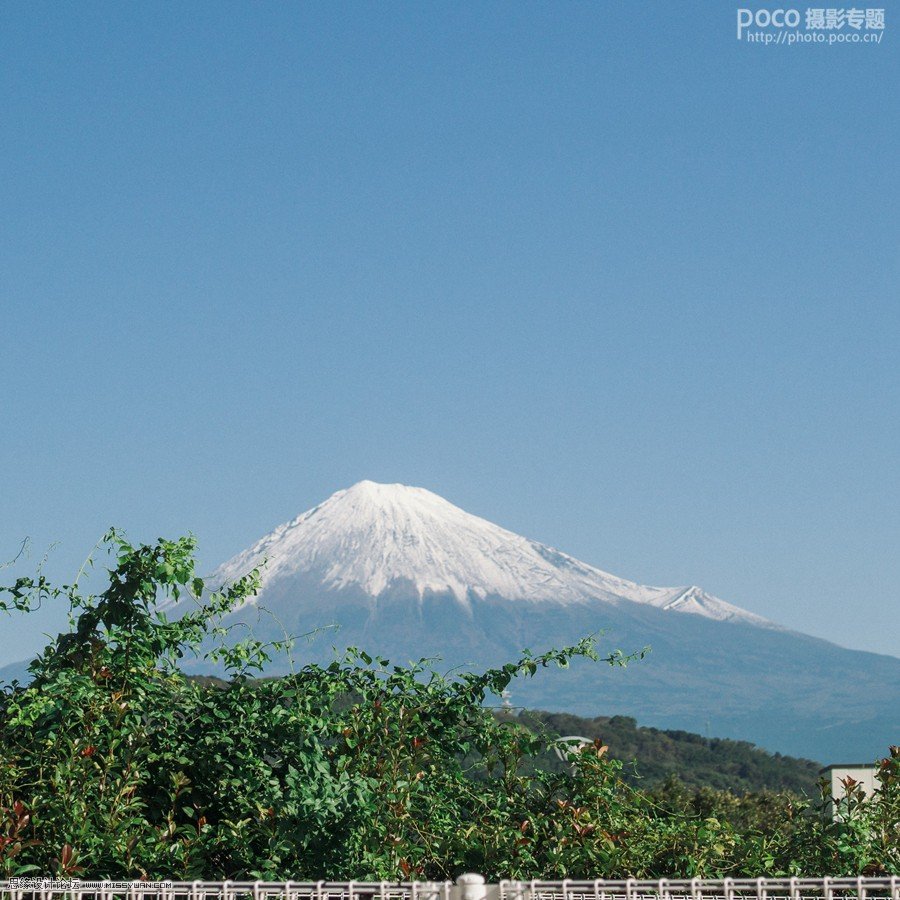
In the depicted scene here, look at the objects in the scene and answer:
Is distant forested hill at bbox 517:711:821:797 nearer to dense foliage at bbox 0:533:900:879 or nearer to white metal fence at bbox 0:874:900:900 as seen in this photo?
dense foliage at bbox 0:533:900:879

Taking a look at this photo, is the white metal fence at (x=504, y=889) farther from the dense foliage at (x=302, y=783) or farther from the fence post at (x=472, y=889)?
the dense foliage at (x=302, y=783)

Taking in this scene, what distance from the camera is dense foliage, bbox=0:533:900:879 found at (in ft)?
19.9

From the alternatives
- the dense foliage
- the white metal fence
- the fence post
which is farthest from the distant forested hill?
the fence post

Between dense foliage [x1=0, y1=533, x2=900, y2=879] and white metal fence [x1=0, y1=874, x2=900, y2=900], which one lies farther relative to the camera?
dense foliage [x1=0, y1=533, x2=900, y2=879]

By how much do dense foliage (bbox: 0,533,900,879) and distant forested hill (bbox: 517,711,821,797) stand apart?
6639cm

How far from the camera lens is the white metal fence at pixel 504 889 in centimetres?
505

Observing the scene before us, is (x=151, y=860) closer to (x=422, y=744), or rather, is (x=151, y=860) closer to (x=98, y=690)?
(x=98, y=690)

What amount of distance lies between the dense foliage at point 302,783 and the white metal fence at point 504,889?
2.41ft

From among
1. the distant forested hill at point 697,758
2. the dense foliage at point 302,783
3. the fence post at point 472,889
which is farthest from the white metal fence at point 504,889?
the distant forested hill at point 697,758

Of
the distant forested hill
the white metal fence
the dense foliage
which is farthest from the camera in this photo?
the distant forested hill

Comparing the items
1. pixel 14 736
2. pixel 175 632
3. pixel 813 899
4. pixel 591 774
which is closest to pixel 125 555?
pixel 175 632

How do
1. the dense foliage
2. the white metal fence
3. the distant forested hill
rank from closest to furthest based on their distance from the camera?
the white metal fence
the dense foliage
the distant forested hill

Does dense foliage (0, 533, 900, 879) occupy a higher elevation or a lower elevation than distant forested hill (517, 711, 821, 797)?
lower

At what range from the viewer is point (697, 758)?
81.8 meters
